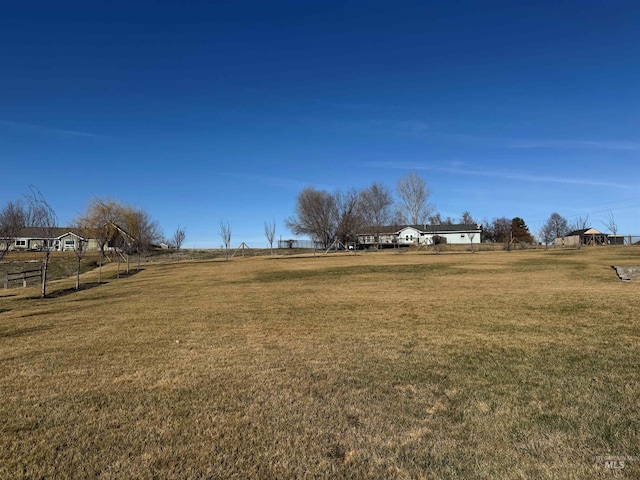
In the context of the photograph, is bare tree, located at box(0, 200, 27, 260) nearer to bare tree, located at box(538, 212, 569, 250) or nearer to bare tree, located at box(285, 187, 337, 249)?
bare tree, located at box(285, 187, 337, 249)

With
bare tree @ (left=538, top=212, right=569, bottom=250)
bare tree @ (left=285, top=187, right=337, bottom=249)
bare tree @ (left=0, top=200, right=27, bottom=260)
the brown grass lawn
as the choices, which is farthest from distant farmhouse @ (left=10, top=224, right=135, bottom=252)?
bare tree @ (left=538, top=212, right=569, bottom=250)

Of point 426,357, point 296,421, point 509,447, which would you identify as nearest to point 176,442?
point 296,421

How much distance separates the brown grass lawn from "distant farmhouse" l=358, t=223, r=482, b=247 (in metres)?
68.0

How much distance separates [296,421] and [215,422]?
75cm

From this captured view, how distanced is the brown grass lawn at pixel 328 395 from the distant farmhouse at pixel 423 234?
68.0 m

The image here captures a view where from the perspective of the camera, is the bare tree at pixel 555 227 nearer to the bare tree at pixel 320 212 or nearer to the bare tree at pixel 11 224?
the bare tree at pixel 320 212

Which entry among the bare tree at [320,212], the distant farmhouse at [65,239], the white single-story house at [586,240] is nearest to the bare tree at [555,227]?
the white single-story house at [586,240]

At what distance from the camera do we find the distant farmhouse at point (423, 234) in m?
75.5

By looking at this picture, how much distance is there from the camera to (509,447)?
115 inches

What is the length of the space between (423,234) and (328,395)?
7637 centimetres

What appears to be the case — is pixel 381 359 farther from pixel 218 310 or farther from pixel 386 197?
pixel 386 197

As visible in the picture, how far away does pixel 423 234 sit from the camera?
253 ft

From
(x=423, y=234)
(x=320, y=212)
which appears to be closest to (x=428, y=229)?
(x=423, y=234)

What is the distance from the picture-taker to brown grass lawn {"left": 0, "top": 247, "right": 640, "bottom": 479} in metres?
2.78
